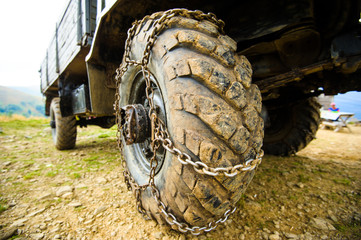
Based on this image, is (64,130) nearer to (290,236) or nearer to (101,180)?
(101,180)

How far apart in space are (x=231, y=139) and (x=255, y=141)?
0.55 ft

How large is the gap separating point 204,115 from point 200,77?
0.18 m

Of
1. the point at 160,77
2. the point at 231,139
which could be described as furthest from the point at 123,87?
the point at 231,139

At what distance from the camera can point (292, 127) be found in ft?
8.36

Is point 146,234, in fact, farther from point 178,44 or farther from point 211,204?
point 178,44

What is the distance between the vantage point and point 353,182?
179cm

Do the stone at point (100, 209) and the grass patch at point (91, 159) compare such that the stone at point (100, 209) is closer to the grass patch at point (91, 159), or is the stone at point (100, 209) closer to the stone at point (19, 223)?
the stone at point (19, 223)

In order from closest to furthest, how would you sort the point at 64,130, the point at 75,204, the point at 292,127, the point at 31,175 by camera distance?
the point at 75,204, the point at 31,175, the point at 292,127, the point at 64,130

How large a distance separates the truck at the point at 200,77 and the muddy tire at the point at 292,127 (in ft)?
1.61

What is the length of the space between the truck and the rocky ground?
0.70ft

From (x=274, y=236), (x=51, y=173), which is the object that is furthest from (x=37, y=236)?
(x=274, y=236)

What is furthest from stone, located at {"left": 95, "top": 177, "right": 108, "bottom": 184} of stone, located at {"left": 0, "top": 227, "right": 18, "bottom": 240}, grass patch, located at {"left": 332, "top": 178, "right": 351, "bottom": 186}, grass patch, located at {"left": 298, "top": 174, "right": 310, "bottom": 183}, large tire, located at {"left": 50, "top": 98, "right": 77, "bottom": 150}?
grass patch, located at {"left": 332, "top": 178, "right": 351, "bottom": 186}

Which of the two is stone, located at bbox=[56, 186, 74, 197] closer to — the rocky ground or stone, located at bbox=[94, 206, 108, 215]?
the rocky ground

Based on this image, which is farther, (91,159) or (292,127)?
(91,159)
